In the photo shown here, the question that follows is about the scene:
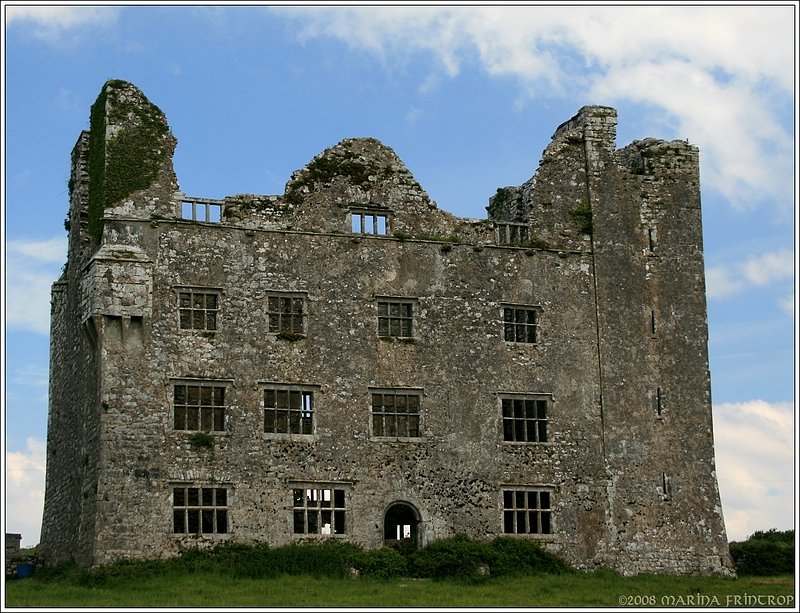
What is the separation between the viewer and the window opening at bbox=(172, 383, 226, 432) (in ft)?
139

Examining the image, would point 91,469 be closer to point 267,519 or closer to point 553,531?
point 267,519

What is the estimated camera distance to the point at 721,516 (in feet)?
153

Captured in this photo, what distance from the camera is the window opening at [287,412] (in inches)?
1706

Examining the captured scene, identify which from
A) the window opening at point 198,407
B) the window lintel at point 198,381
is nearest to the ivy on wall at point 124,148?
the window lintel at point 198,381

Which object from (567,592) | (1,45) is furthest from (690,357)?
(1,45)

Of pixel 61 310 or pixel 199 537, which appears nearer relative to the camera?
pixel 199 537

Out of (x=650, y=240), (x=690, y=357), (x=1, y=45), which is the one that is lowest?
(x=690, y=357)

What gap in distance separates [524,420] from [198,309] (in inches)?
397

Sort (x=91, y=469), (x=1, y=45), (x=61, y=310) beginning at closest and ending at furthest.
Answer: (x=1, y=45) → (x=91, y=469) → (x=61, y=310)

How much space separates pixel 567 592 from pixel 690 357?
10.1 m

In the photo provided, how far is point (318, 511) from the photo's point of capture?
43.1 m

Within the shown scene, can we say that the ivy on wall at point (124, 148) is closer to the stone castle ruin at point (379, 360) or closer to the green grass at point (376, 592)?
the stone castle ruin at point (379, 360)

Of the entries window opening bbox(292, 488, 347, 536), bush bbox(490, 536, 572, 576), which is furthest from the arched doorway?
bush bbox(490, 536, 572, 576)

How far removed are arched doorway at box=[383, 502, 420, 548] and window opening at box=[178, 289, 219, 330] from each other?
7.33 m
